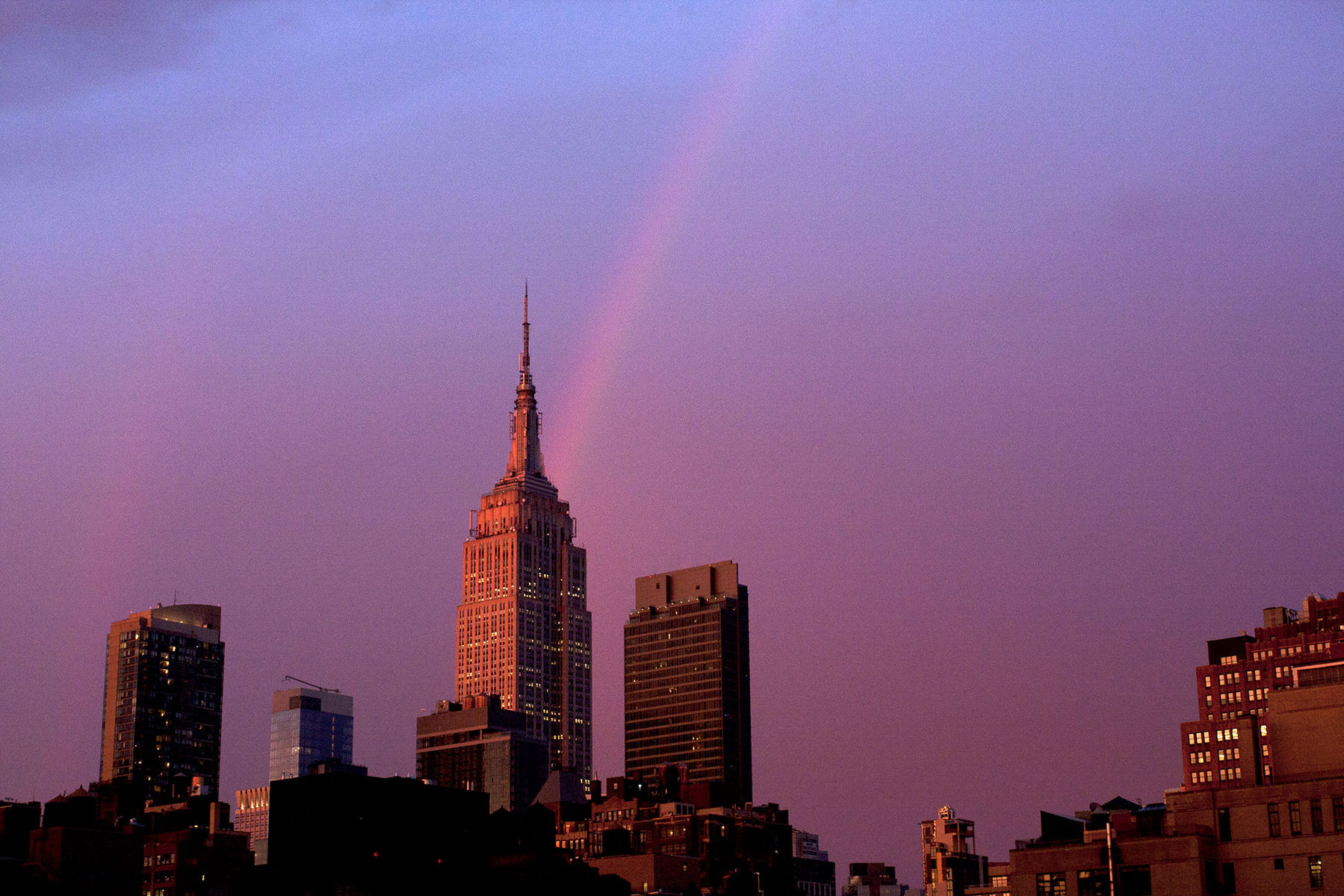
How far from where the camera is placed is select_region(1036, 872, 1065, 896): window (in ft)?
573

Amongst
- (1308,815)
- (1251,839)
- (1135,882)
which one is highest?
(1308,815)

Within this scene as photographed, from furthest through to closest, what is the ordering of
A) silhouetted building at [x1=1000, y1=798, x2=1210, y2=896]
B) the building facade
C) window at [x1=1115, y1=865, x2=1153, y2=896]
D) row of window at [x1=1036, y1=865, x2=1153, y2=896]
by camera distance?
1. row of window at [x1=1036, y1=865, x2=1153, y2=896]
2. window at [x1=1115, y1=865, x2=1153, y2=896]
3. silhouetted building at [x1=1000, y1=798, x2=1210, y2=896]
4. the building facade

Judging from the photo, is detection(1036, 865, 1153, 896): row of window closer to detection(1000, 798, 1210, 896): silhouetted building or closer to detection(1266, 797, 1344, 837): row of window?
detection(1000, 798, 1210, 896): silhouetted building

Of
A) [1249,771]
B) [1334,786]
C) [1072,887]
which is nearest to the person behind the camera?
[1334,786]

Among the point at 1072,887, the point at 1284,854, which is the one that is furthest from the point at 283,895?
the point at 1284,854

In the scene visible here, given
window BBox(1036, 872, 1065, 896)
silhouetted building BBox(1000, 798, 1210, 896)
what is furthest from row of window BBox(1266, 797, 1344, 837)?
window BBox(1036, 872, 1065, 896)

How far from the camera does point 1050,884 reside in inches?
6905

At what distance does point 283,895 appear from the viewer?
199875mm

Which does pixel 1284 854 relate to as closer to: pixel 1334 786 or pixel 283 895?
pixel 1334 786

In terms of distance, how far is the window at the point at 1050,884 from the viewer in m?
175

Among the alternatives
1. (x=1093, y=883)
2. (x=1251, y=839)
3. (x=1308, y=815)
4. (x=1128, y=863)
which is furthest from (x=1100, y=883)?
(x=1308, y=815)

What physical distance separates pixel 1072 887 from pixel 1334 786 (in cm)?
2511

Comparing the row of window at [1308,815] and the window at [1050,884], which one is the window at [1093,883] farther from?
the row of window at [1308,815]

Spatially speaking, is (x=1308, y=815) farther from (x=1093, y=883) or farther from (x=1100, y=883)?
(x=1093, y=883)
